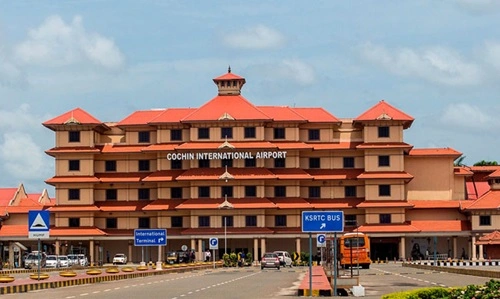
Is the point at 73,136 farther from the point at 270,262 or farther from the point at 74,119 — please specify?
the point at 270,262

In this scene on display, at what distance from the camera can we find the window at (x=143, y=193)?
119 m

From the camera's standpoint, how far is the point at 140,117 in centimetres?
12288

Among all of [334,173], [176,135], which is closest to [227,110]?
[176,135]

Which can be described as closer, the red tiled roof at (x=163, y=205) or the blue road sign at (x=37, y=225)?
the blue road sign at (x=37, y=225)

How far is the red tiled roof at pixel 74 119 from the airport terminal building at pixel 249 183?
16 cm

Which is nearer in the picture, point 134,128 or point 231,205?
point 231,205

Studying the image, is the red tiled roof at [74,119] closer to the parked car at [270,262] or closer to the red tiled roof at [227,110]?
the red tiled roof at [227,110]

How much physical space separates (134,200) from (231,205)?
45.5 ft

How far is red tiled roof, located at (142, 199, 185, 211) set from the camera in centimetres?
11419

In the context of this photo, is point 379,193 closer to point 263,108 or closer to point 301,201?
point 301,201

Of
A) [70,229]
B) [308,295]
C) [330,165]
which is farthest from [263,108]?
[308,295]

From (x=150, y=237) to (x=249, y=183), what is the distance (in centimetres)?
4130

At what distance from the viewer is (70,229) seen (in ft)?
376

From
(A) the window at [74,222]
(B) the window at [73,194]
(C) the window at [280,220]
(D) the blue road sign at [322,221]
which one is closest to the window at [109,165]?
(B) the window at [73,194]
